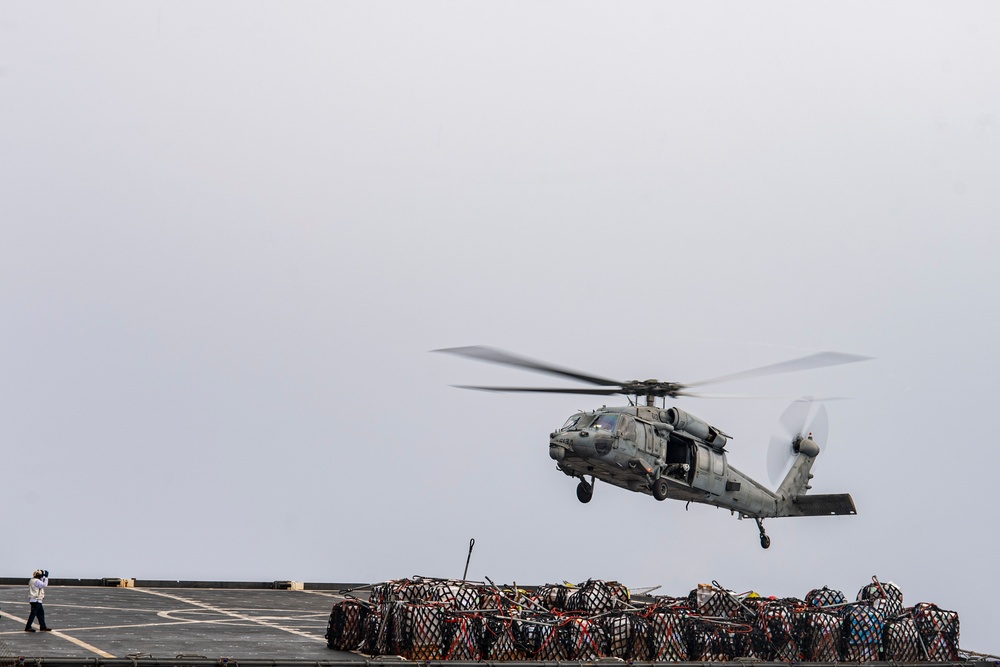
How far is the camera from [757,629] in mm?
33219

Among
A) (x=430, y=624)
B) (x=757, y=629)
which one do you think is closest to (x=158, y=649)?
(x=430, y=624)

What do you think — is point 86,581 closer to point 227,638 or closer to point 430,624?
point 227,638

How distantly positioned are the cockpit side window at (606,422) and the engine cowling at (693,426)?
231 cm

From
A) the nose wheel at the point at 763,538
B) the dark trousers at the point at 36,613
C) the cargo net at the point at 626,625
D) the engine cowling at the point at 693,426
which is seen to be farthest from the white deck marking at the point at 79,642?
the nose wheel at the point at 763,538

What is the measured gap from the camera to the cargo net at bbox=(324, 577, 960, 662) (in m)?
30.5

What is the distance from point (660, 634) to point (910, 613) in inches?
333

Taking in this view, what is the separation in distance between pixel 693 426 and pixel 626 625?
8066 millimetres

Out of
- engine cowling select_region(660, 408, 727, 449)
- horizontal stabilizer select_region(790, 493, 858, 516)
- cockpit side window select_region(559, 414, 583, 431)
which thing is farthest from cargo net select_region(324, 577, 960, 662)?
horizontal stabilizer select_region(790, 493, 858, 516)

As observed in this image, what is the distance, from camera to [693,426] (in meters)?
37.4

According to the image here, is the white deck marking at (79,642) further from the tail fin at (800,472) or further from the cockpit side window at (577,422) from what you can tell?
the tail fin at (800,472)

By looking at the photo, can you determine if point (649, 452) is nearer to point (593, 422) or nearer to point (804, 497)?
point (593, 422)

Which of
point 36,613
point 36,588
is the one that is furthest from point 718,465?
point 36,613

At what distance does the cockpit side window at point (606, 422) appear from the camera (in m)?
34.7

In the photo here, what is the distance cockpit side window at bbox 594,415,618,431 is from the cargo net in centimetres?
449
